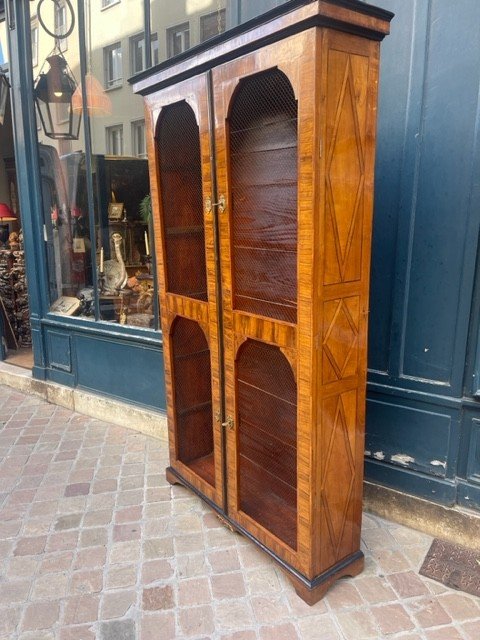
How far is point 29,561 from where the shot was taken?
7.98 ft

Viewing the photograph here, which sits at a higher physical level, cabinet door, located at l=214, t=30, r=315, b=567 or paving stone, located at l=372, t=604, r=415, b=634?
cabinet door, located at l=214, t=30, r=315, b=567

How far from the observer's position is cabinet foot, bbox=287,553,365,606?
208 centimetres

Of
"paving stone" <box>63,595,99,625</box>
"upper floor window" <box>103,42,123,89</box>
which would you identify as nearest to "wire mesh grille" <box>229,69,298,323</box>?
"paving stone" <box>63,595,99,625</box>

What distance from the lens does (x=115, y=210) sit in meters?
4.04

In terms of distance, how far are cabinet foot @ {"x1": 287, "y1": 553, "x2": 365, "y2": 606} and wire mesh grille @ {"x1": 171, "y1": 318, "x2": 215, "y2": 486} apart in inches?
36.2

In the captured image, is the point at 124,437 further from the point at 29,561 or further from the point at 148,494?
the point at 29,561

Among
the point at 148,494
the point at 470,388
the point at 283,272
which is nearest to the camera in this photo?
the point at 283,272

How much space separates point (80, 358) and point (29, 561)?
215cm

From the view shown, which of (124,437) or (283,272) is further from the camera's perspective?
(124,437)

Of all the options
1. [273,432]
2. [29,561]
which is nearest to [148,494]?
[29,561]

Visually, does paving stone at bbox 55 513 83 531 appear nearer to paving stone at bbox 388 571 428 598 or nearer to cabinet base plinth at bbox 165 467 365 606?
cabinet base plinth at bbox 165 467 365 606

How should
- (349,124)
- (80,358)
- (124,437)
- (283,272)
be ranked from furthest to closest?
(80,358) < (124,437) < (283,272) < (349,124)

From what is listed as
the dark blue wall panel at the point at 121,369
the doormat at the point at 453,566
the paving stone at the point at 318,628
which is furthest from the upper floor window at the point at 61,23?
the doormat at the point at 453,566

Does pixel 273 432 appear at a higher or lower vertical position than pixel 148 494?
higher
